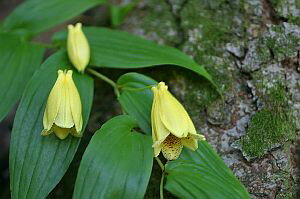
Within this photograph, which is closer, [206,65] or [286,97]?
[286,97]

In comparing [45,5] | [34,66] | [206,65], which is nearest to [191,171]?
[206,65]

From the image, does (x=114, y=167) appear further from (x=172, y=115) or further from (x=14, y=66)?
(x=14, y=66)

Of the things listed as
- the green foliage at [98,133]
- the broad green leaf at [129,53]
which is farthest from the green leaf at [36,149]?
the broad green leaf at [129,53]

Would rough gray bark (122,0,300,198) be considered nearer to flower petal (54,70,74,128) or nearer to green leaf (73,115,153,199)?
green leaf (73,115,153,199)

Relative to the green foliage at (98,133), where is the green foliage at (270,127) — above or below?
below

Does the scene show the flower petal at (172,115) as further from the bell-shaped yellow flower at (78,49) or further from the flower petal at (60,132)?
the bell-shaped yellow flower at (78,49)

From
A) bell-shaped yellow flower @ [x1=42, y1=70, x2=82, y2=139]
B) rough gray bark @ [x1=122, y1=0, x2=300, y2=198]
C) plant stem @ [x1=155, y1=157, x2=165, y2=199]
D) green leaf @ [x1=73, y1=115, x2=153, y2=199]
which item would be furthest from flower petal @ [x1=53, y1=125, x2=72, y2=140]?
rough gray bark @ [x1=122, y1=0, x2=300, y2=198]

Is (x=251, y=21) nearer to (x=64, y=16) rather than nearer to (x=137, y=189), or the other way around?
(x=64, y=16)
